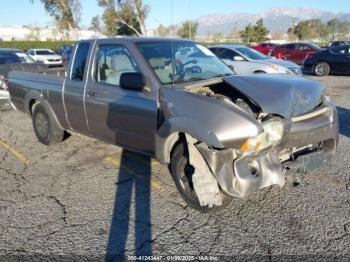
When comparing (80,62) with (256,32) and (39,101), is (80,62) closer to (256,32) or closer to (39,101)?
(39,101)

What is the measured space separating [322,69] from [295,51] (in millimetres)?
6163

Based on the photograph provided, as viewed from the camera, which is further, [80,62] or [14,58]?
[14,58]

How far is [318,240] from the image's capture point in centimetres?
305

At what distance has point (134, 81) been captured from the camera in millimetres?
3811

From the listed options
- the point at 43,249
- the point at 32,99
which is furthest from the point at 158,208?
the point at 32,99

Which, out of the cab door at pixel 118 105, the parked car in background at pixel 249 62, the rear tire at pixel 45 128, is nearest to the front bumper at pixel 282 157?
the cab door at pixel 118 105

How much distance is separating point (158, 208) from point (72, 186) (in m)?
1.29

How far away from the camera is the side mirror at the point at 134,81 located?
3.80 m

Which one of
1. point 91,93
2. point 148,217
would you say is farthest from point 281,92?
point 91,93

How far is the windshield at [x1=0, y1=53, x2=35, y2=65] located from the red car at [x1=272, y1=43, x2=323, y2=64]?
16.5 meters

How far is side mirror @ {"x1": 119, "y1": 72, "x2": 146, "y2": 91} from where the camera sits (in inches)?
149

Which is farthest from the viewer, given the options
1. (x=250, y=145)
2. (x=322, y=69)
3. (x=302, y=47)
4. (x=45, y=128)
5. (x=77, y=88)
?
(x=302, y=47)

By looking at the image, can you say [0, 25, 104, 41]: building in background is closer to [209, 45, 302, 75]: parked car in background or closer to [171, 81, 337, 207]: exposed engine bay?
[209, 45, 302, 75]: parked car in background

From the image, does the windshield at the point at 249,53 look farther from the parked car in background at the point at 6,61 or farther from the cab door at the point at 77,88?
the cab door at the point at 77,88
